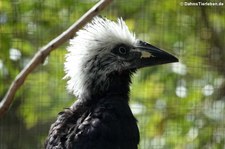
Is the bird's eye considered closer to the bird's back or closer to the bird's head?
the bird's head

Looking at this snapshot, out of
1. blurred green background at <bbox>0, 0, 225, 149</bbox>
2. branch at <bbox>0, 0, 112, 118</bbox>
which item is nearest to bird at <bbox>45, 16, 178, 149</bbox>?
branch at <bbox>0, 0, 112, 118</bbox>

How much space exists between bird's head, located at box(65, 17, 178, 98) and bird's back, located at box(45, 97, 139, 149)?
188mm

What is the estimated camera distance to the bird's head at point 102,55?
3.93 meters

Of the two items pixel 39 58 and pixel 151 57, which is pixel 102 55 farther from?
pixel 39 58

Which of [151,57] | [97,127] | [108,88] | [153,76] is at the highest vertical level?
[151,57]

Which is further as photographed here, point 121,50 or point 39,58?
point 121,50

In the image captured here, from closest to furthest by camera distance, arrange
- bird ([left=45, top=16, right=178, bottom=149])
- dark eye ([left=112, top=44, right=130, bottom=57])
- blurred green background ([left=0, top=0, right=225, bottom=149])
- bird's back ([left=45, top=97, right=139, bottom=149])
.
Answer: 1. bird's back ([left=45, top=97, right=139, bottom=149])
2. bird ([left=45, top=16, right=178, bottom=149])
3. dark eye ([left=112, top=44, right=130, bottom=57])
4. blurred green background ([left=0, top=0, right=225, bottom=149])

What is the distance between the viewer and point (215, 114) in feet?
20.2

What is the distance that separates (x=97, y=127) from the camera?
3.57 meters

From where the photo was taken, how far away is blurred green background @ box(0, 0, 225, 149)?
6086 mm

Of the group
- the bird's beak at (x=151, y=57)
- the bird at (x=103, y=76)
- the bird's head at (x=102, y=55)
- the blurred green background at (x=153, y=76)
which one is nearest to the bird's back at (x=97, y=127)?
the bird at (x=103, y=76)

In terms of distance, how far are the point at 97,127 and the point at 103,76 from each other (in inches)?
17.6

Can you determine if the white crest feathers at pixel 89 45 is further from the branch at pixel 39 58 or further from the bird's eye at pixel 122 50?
the branch at pixel 39 58

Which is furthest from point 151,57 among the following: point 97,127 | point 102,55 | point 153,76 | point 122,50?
point 153,76
